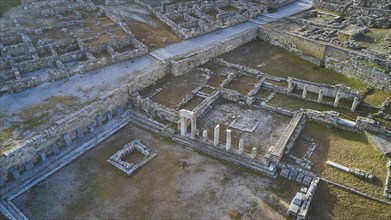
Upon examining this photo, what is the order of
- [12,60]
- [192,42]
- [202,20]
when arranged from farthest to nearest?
[202,20], [192,42], [12,60]

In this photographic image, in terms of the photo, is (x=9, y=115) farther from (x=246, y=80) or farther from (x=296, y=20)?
(x=296, y=20)

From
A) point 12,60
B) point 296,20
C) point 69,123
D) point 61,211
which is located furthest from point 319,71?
point 12,60

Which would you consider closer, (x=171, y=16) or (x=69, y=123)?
(x=69, y=123)

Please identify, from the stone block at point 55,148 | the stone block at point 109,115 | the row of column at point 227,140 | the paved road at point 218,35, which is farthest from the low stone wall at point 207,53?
the stone block at point 55,148

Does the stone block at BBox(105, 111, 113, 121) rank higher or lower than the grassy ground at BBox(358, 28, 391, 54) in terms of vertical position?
lower

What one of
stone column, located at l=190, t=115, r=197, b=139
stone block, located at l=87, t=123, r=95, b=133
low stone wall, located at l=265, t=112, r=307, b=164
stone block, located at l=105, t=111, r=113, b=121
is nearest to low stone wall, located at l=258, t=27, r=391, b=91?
low stone wall, located at l=265, t=112, r=307, b=164

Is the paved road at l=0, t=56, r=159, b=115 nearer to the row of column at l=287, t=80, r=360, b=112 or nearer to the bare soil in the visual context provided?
the bare soil
